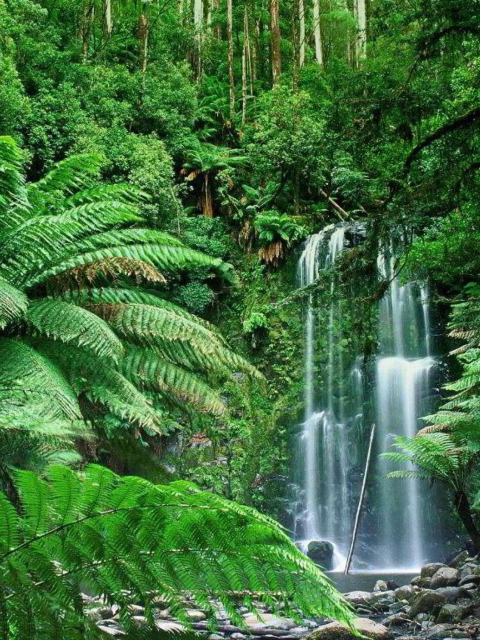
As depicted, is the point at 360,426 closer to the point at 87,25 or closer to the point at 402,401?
the point at 402,401

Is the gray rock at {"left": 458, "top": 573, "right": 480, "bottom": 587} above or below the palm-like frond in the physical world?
below

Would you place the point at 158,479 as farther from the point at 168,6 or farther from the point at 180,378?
the point at 168,6

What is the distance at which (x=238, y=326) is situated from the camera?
1424 centimetres

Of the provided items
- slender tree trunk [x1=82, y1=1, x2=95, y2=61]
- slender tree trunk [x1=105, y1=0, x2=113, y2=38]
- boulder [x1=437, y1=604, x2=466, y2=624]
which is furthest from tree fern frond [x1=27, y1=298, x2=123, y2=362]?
slender tree trunk [x1=105, y1=0, x2=113, y2=38]

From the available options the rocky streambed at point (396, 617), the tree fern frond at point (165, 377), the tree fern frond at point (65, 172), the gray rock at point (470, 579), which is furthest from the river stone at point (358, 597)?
the tree fern frond at point (65, 172)

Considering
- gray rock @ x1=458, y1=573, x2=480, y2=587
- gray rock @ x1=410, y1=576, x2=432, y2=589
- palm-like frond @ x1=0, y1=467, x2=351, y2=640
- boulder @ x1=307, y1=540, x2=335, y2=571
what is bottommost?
boulder @ x1=307, y1=540, x2=335, y2=571

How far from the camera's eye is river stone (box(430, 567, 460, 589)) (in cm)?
689

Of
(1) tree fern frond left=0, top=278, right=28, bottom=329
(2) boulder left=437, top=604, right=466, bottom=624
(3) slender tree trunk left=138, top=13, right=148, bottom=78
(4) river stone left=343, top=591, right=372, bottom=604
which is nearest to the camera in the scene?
(1) tree fern frond left=0, top=278, right=28, bottom=329

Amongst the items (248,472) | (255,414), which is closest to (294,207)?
(255,414)

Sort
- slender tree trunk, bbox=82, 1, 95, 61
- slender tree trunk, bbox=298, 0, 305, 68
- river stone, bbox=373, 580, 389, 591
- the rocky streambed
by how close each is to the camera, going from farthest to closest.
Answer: slender tree trunk, bbox=298, 0, 305, 68
slender tree trunk, bbox=82, 1, 95, 61
river stone, bbox=373, 580, 389, 591
the rocky streambed

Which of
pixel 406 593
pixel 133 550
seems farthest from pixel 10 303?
pixel 406 593

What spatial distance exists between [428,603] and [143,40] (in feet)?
53.1

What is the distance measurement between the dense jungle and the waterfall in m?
0.04

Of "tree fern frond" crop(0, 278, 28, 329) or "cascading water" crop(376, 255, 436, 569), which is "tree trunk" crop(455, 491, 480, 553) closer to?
"cascading water" crop(376, 255, 436, 569)
